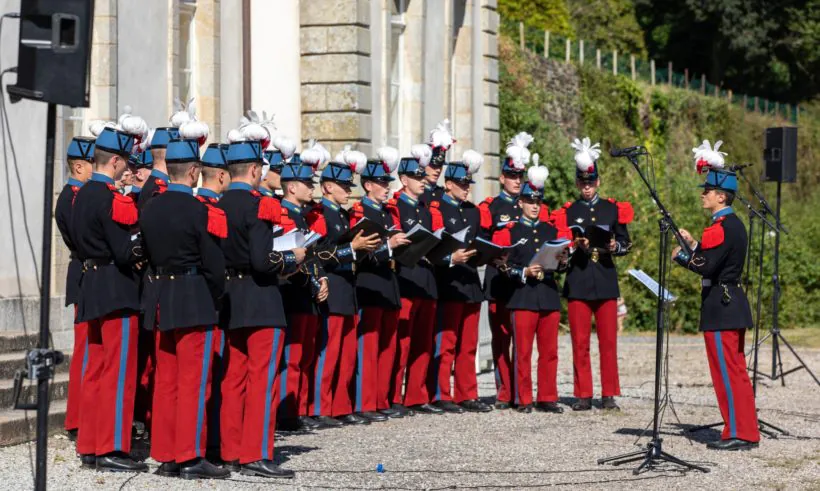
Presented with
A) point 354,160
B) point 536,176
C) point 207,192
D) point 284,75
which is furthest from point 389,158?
point 284,75

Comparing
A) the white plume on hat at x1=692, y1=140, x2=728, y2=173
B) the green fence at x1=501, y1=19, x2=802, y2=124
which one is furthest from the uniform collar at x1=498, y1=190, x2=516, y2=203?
the green fence at x1=501, y1=19, x2=802, y2=124

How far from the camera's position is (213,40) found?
15242 mm

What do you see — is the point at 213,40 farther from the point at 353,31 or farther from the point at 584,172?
the point at 584,172

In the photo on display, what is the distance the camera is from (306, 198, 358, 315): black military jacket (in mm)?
11539

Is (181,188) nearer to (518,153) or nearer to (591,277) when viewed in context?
(518,153)

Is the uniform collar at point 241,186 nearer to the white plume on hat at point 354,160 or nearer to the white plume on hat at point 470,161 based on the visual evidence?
the white plume on hat at point 354,160

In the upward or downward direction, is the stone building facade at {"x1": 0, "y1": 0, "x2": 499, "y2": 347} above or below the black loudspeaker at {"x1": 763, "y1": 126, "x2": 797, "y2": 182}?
above

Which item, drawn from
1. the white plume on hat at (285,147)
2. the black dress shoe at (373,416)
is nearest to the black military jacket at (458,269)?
the black dress shoe at (373,416)

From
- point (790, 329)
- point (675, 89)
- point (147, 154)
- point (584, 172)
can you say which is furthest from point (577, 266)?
point (675, 89)

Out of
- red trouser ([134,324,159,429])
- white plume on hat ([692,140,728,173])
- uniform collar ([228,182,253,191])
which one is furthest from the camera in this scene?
white plume on hat ([692,140,728,173])

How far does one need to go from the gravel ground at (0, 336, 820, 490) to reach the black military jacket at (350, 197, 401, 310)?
101 centimetres

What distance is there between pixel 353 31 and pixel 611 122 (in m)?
18.7

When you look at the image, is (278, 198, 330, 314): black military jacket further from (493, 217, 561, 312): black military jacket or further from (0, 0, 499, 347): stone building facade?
(0, 0, 499, 347): stone building facade

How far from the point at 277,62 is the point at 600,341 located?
5.15 metres
